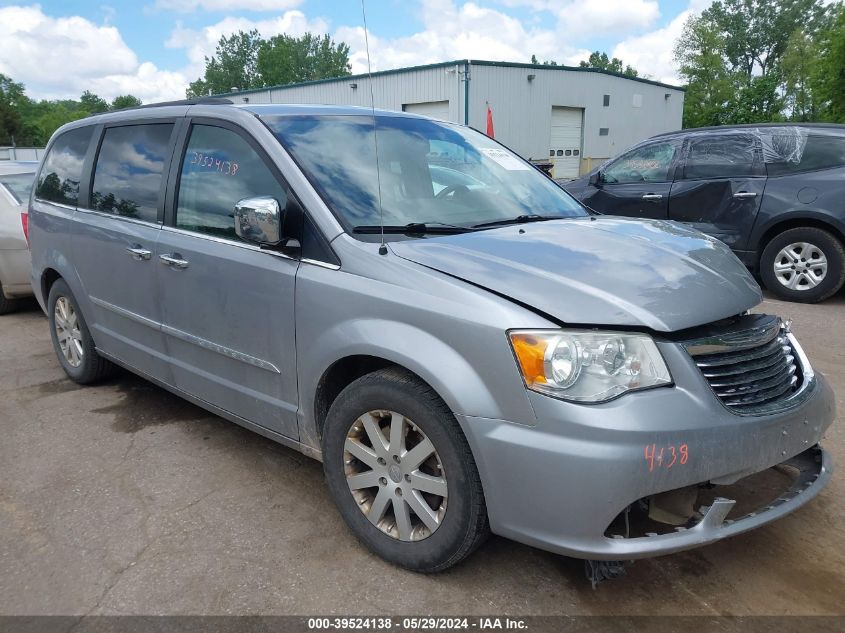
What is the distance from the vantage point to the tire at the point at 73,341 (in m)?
4.43

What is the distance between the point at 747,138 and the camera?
6957 millimetres

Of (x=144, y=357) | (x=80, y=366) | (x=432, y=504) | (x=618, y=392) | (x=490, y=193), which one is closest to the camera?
→ (x=618, y=392)

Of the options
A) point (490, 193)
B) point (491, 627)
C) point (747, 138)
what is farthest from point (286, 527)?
point (747, 138)

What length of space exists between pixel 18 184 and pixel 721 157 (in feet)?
24.9

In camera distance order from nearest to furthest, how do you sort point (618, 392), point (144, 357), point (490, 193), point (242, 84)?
point (618, 392) → point (490, 193) → point (144, 357) → point (242, 84)

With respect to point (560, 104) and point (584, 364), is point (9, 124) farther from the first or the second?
point (584, 364)

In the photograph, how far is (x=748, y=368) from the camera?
225cm

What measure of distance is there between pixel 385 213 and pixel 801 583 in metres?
2.10

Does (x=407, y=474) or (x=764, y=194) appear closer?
(x=407, y=474)

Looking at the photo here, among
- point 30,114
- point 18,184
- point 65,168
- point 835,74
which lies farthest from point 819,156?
point 30,114

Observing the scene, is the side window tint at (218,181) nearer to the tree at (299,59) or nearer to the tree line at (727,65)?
the tree line at (727,65)

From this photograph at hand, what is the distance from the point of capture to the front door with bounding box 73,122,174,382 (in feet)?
11.6

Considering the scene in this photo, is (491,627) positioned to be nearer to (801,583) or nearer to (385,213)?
(801,583)

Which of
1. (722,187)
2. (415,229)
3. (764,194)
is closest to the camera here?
(415,229)
